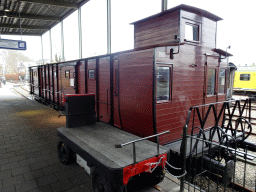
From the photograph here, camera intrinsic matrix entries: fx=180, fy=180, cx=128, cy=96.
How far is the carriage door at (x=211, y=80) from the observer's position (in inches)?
231

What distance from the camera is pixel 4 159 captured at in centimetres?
498

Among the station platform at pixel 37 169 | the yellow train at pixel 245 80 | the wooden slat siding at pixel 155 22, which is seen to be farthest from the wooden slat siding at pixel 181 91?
the yellow train at pixel 245 80

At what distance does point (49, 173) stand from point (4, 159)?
5.55 ft

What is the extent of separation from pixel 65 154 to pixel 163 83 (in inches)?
125

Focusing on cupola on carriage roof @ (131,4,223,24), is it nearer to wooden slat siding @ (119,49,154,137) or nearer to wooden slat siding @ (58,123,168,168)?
wooden slat siding @ (119,49,154,137)

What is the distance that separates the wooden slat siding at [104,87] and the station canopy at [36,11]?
814 centimetres

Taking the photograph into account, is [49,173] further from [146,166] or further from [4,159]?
[146,166]

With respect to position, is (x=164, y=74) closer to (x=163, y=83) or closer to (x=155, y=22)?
(x=163, y=83)

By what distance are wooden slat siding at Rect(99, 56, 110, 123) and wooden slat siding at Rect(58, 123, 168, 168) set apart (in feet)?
5.05

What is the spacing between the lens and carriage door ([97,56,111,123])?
664 cm

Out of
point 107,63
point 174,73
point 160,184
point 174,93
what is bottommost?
point 160,184

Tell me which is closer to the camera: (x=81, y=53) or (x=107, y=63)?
(x=107, y=63)

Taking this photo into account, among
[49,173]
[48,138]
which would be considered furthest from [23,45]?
[49,173]

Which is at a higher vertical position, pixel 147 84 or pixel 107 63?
pixel 107 63
